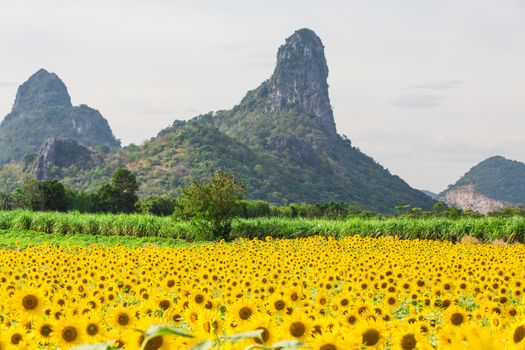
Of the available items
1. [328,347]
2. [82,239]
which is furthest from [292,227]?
[328,347]

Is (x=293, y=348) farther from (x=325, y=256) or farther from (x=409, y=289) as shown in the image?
(x=325, y=256)

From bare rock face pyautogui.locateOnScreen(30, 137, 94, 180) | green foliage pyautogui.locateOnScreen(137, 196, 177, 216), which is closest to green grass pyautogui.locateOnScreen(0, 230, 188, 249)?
green foliage pyautogui.locateOnScreen(137, 196, 177, 216)

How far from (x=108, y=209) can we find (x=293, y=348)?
178ft

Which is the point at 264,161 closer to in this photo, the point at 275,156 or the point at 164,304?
the point at 275,156

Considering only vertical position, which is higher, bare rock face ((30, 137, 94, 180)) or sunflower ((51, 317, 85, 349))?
bare rock face ((30, 137, 94, 180))

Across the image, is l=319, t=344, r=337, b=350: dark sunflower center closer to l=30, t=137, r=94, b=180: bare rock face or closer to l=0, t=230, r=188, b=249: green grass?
l=0, t=230, r=188, b=249: green grass

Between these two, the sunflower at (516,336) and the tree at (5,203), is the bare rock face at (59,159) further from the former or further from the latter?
the sunflower at (516,336)

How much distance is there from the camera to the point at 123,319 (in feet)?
13.9

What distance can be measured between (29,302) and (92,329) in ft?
4.27

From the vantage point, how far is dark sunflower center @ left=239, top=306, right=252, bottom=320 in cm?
409

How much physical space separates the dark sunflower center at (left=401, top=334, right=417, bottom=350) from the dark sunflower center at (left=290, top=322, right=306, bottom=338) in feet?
1.71

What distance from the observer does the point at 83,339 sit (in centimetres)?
371

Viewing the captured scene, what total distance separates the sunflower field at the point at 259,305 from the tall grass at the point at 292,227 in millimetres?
11454

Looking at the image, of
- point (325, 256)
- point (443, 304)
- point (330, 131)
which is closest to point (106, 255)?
point (325, 256)
